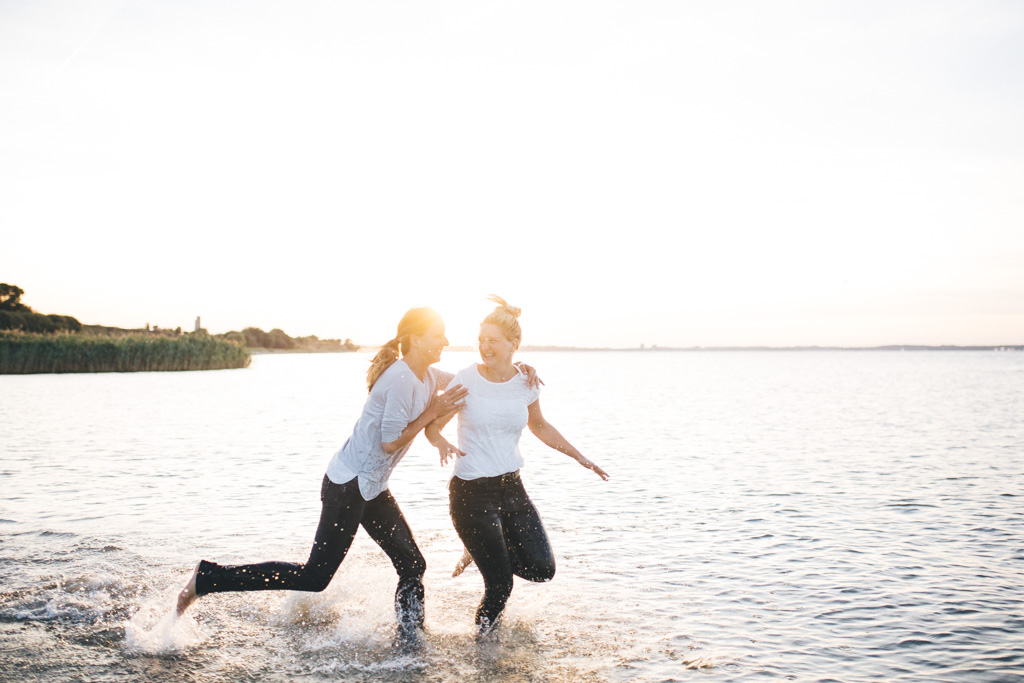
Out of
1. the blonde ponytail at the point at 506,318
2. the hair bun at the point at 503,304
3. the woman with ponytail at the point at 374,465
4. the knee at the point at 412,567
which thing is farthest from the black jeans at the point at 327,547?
the hair bun at the point at 503,304

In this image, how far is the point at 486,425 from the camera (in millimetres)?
5891

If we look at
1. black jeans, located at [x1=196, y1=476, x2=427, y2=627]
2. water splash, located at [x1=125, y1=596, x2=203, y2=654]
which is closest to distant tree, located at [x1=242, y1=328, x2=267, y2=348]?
water splash, located at [x1=125, y1=596, x2=203, y2=654]

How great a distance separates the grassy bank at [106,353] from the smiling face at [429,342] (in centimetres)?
5241

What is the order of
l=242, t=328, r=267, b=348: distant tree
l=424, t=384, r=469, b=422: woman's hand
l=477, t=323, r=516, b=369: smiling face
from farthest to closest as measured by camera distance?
1. l=242, t=328, r=267, b=348: distant tree
2. l=477, t=323, r=516, b=369: smiling face
3. l=424, t=384, r=469, b=422: woman's hand

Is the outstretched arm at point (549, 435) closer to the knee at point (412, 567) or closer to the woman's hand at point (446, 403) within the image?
the woman's hand at point (446, 403)

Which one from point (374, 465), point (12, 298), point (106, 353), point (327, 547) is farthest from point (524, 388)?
point (12, 298)

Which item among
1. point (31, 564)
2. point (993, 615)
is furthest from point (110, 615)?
point (993, 615)

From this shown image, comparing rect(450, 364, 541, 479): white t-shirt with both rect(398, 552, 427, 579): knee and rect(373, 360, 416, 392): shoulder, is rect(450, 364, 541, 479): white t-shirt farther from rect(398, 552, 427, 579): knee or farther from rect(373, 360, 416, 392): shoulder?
rect(398, 552, 427, 579): knee

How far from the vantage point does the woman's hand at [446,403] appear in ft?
18.8

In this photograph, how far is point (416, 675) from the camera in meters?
5.62

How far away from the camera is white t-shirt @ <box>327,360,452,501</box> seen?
562cm

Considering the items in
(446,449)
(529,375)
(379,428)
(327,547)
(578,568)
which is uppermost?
(529,375)

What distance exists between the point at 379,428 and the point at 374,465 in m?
0.28

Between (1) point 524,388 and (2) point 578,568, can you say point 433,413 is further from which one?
(2) point 578,568
